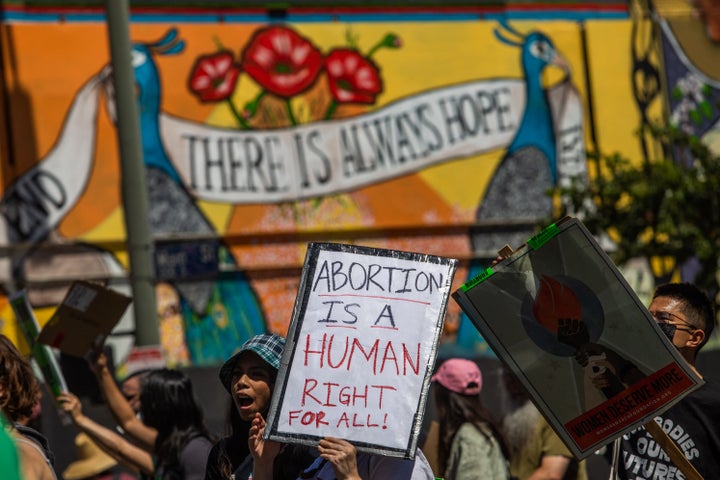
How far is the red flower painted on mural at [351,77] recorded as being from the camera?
1673 centimetres

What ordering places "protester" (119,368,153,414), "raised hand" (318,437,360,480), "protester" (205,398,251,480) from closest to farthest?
1. "raised hand" (318,437,360,480)
2. "protester" (205,398,251,480)
3. "protester" (119,368,153,414)

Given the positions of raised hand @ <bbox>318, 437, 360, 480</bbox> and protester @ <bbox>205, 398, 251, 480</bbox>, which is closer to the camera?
raised hand @ <bbox>318, 437, 360, 480</bbox>

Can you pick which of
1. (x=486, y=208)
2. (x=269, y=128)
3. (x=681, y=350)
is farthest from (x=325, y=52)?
(x=681, y=350)

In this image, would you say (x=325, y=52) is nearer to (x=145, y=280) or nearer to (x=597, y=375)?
(x=145, y=280)

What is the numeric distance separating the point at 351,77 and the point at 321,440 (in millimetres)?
12794

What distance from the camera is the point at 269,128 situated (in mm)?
16453

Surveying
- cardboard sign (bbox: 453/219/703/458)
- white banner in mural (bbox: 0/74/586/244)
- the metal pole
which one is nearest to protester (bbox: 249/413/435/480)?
cardboard sign (bbox: 453/219/703/458)

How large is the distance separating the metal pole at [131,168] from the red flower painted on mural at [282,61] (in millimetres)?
6641

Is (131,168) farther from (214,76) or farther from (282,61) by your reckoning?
(282,61)

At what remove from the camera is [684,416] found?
4.79m

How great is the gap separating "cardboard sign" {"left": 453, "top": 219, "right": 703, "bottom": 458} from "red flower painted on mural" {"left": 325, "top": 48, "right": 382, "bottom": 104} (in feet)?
40.1

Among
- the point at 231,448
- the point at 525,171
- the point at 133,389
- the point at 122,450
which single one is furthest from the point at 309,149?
the point at 231,448

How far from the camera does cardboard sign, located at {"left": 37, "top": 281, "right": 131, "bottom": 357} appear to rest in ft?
23.5

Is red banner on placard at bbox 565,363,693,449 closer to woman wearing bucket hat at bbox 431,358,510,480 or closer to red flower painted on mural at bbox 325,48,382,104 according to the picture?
woman wearing bucket hat at bbox 431,358,510,480
